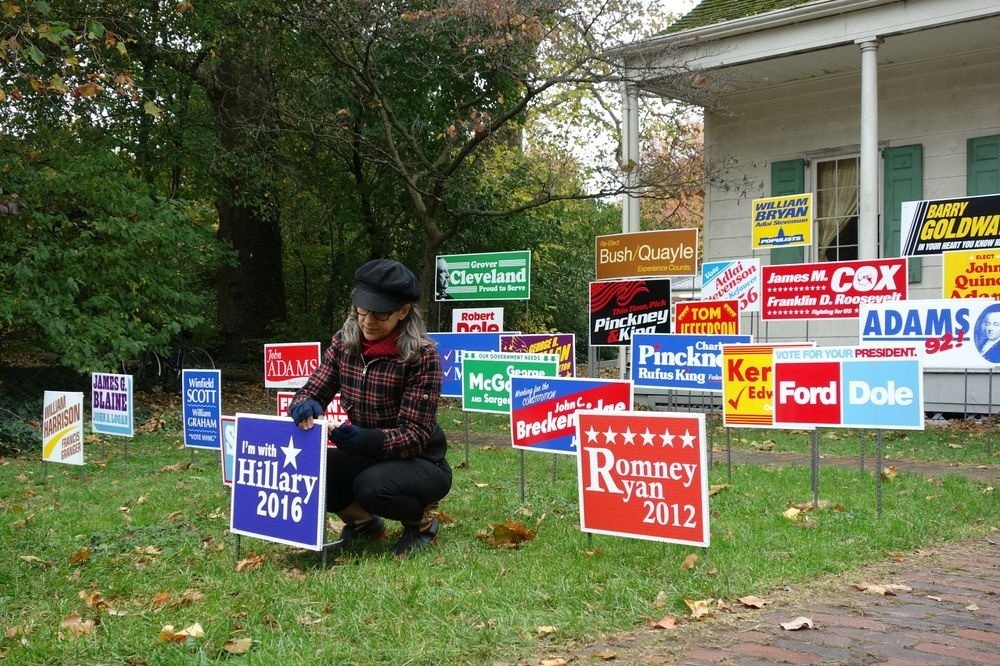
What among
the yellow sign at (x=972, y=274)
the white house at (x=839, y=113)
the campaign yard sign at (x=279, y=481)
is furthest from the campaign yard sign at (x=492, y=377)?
the white house at (x=839, y=113)

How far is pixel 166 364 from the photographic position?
20.8 metres

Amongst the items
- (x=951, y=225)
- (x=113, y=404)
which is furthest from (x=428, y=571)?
(x=951, y=225)

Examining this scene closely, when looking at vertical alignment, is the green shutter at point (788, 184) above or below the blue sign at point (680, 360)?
above

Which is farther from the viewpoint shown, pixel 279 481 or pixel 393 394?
pixel 393 394

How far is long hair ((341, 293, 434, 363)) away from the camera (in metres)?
5.86

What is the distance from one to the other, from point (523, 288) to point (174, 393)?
925 centimetres

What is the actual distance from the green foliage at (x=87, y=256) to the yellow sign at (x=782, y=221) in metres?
9.01

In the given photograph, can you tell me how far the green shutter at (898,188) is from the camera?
53.3 ft

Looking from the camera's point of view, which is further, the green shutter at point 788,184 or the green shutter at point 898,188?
the green shutter at point 788,184

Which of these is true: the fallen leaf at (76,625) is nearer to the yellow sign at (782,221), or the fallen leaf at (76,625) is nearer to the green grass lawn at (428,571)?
the green grass lawn at (428,571)

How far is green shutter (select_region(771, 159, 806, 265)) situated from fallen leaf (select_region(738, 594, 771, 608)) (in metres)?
13.4

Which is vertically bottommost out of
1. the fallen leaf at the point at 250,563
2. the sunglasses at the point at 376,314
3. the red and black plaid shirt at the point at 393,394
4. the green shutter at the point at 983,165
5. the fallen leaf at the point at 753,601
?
the fallen leaf at the point at 250,563

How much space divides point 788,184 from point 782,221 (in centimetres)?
177

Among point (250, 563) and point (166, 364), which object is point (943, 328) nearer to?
point (250, 563)
